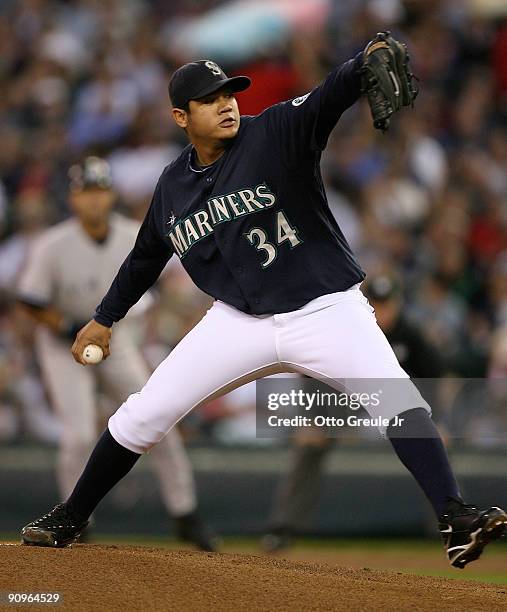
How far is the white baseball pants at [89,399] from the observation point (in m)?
7.20

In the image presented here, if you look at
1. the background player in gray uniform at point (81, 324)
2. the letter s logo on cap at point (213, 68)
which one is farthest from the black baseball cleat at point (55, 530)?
the background player in gray uniform at point (81, 324)

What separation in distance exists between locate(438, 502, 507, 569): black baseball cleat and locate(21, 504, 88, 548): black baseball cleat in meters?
1.61

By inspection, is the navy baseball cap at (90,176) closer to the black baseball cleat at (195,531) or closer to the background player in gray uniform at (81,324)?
the background player in gray uniform at (81,324)

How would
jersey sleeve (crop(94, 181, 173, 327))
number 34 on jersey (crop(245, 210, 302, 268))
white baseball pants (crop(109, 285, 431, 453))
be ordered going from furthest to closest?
1. jersey sleeve (crop(94, 181, 173, 327))
2. number 34 on jersey (crop(245, 210, 302, 268))
3. white baseball pants (crop(109, 285, 431, 453))

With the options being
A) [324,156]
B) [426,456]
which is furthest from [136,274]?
[324,156]

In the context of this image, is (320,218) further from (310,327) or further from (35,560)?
(35,560)

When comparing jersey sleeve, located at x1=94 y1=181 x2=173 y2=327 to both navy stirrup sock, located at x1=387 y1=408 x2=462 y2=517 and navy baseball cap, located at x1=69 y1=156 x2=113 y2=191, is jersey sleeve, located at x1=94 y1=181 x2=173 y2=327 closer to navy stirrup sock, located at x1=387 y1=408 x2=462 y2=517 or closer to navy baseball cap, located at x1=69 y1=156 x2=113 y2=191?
navy stirrup sock, located at x1=387 y1=408 x2=462 y2=517

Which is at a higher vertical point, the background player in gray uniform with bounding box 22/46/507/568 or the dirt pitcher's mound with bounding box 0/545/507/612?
the background player in gray uniform with bounding box 22/46/507/568

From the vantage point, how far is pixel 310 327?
14.4ft

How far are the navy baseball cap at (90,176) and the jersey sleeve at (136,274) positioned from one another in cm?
239

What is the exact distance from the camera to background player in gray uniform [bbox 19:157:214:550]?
7211 millimetres

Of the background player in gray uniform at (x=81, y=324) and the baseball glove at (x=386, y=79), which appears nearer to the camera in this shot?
the baseball glove at (x=386, y=79)

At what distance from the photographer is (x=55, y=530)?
4922 mm

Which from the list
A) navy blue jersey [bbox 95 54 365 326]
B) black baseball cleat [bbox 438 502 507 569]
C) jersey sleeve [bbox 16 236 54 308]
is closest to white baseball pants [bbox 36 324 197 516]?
jersey sleeve [bbox 16 236 54 308]
